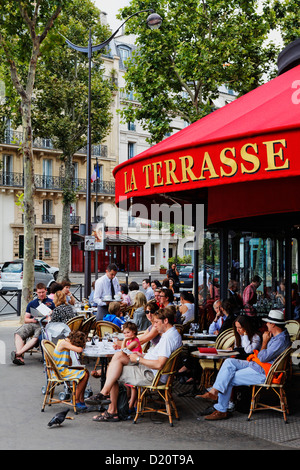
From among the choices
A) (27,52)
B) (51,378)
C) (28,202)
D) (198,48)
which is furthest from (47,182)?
(51,378)

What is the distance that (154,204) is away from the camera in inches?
378

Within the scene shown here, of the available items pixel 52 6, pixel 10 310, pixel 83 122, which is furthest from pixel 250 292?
pixel 83 122

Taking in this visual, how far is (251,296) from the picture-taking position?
1112cm

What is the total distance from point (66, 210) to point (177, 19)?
1478cm

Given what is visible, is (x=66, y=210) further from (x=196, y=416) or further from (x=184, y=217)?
(x=196, y=416)

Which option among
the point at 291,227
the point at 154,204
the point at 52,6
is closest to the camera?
the point at 154,204

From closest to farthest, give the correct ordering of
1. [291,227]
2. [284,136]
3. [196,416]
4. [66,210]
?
[284,136], [196,416], [291,227], [66,210]

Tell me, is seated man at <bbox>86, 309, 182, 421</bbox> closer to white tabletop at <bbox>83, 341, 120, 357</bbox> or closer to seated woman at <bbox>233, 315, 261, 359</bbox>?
white tabletop at <bbox>83, 341, 120, 357</bbox>

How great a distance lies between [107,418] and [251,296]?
5356 millimetres

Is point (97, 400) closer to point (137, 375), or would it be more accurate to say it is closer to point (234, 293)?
point (137, 375)

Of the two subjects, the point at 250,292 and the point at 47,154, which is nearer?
the point at 250,292

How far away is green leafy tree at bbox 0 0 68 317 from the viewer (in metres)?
14.2

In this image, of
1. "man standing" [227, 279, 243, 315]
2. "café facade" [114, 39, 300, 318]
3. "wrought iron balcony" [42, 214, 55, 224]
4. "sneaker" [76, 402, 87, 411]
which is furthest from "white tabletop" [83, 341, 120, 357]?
"wrought iron balcony" [42, 214, 55, 224]

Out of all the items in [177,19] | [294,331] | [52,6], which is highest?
[177,19]
